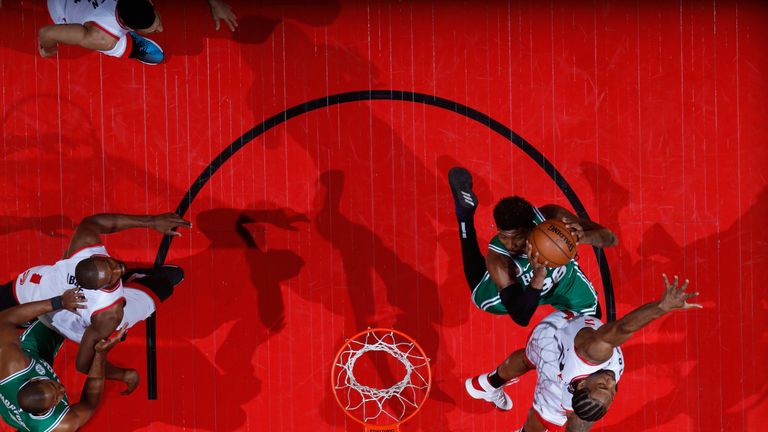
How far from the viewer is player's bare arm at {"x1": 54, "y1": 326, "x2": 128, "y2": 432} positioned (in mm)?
4840

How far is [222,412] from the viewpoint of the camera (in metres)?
5.79

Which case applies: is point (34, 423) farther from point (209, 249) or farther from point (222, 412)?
point (209, 249)

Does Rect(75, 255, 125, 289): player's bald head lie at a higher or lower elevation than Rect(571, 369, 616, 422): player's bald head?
higher

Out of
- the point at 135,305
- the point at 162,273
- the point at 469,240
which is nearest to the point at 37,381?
the point at 135,305

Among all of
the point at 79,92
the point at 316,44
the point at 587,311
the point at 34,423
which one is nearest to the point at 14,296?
the point at 34,423

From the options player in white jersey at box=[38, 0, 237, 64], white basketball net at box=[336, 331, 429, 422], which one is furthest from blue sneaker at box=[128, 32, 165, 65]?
white basketball net at box=[336, 331, 429, 422]

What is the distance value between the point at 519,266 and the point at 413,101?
1952mm

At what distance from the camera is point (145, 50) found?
17.4ft

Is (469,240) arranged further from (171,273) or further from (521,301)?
(171,273)

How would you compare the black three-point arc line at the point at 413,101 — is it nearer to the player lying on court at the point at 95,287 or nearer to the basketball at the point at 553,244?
the player lying on court at the point at 95,287

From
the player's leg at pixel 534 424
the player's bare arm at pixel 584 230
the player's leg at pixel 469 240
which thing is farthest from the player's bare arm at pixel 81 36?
the player's leg at pixel 534 424

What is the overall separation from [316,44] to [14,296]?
333 cm

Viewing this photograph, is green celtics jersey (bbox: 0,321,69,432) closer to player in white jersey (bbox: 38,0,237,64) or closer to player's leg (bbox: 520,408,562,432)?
player in white jersey (bbox: 38,0,237,64)

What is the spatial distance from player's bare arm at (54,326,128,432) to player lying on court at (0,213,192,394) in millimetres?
78
